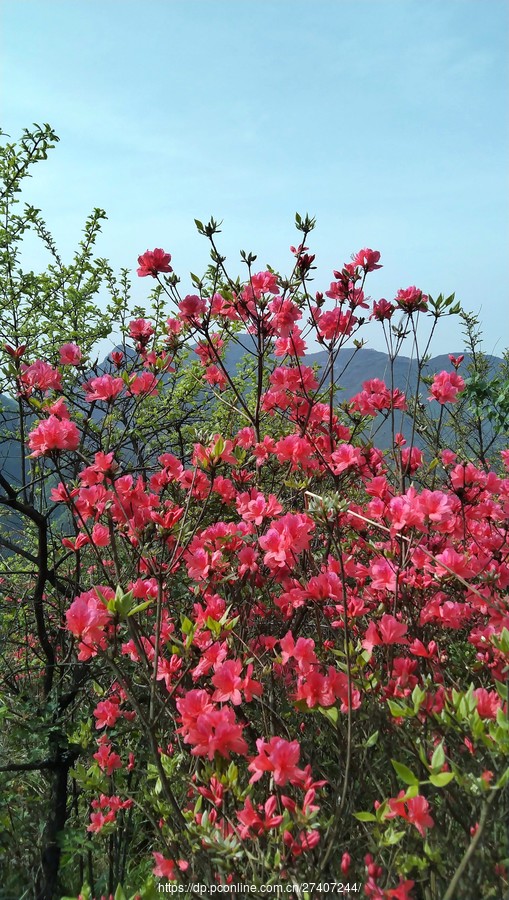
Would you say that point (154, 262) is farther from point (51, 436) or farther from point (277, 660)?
point (277, 660)

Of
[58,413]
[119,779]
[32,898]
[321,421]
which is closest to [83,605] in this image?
[58,413]

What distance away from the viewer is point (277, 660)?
175 centimetres

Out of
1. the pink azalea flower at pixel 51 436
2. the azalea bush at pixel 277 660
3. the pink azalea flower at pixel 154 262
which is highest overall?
the pink azalea flower at pixel 154 262

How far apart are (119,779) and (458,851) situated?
4.63ft

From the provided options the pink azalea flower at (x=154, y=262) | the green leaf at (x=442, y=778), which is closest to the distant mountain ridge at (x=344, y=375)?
the pink azalea flower at (x=154, y=262)

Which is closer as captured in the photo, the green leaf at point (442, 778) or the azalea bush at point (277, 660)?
the green leaf at point (442, 778)

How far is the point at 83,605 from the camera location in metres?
1.47

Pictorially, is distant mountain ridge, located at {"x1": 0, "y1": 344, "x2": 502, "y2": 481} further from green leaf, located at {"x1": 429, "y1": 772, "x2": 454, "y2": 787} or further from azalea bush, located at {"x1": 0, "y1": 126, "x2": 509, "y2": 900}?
green leaf, located at {"x1": 429, "y1": 772, "x2": 454, "y2": 787}

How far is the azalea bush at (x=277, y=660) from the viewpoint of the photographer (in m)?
1.38

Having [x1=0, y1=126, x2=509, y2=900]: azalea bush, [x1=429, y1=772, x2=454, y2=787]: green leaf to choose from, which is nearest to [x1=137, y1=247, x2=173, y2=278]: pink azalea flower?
[x1=0, y1=126, x2=509, y2=900]: azalea bush

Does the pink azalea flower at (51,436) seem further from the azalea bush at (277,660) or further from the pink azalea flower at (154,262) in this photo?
the pink azalea flower at (154,262)

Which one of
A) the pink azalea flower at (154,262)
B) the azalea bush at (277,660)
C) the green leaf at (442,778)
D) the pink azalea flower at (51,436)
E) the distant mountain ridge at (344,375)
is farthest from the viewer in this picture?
the distant mountain ridge at (344,375)

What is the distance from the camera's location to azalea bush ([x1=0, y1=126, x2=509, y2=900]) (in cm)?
138

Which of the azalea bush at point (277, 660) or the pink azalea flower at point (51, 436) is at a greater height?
the pink azalea flower at point (51, 436)
